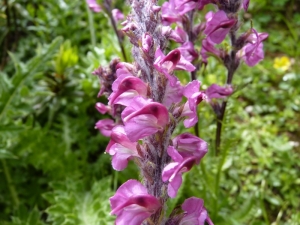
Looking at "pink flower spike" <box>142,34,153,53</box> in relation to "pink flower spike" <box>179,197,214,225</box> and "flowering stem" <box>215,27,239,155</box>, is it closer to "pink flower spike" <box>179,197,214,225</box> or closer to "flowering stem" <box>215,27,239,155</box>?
"pink flower spike" <box>179,197,214,225</box>

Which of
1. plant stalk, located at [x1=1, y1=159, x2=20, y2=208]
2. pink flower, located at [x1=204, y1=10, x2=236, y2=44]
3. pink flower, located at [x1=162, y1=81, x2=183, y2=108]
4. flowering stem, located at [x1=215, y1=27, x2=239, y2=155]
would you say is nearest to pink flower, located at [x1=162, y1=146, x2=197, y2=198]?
pink flower, located at [x1=162, y1=81, x2=183, y2=108]

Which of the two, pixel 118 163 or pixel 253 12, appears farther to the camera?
pixel 253 12

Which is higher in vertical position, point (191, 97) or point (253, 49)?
point (191, 97)

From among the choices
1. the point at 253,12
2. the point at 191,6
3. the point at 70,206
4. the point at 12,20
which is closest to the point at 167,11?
the point at 191,6

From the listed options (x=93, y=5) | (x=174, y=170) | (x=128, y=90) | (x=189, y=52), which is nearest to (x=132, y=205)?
(x=174, y=170)

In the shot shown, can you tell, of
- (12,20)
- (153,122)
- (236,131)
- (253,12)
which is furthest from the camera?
(253,12)

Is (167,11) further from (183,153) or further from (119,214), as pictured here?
(119,214)

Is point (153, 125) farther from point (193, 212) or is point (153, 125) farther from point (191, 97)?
point (193, 212)
